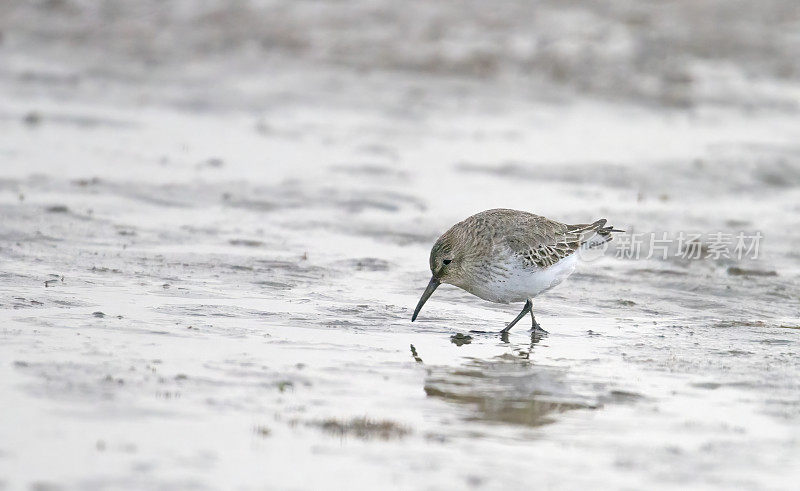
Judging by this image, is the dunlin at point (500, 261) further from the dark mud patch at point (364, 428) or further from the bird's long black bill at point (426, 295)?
the dark mud patch at point (364, 428)

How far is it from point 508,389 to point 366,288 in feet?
9.75

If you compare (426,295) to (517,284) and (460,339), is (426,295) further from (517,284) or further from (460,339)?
(517,284)

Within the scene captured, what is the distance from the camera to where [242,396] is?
7160 millimetres

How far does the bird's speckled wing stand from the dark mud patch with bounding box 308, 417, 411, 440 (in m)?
3.08

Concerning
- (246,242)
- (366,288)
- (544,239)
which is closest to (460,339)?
(544,239)

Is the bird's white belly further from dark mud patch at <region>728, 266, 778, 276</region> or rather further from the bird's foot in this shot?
dark mud patch at <region>728, 266, 778, 276</region>

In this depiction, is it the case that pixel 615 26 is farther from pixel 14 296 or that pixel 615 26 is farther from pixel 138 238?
pixel 14 296

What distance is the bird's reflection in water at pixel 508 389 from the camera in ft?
24.0

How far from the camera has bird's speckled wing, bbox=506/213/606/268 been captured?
9.63m

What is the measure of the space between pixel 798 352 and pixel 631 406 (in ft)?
6.74

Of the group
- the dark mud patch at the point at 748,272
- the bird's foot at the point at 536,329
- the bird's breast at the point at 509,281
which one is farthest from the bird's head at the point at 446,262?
the dark mud patch at the point at 748,272

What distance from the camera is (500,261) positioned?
9531 millimetres

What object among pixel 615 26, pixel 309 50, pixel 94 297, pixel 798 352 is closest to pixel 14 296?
pixel 94 297

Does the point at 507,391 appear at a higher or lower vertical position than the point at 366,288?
lower
